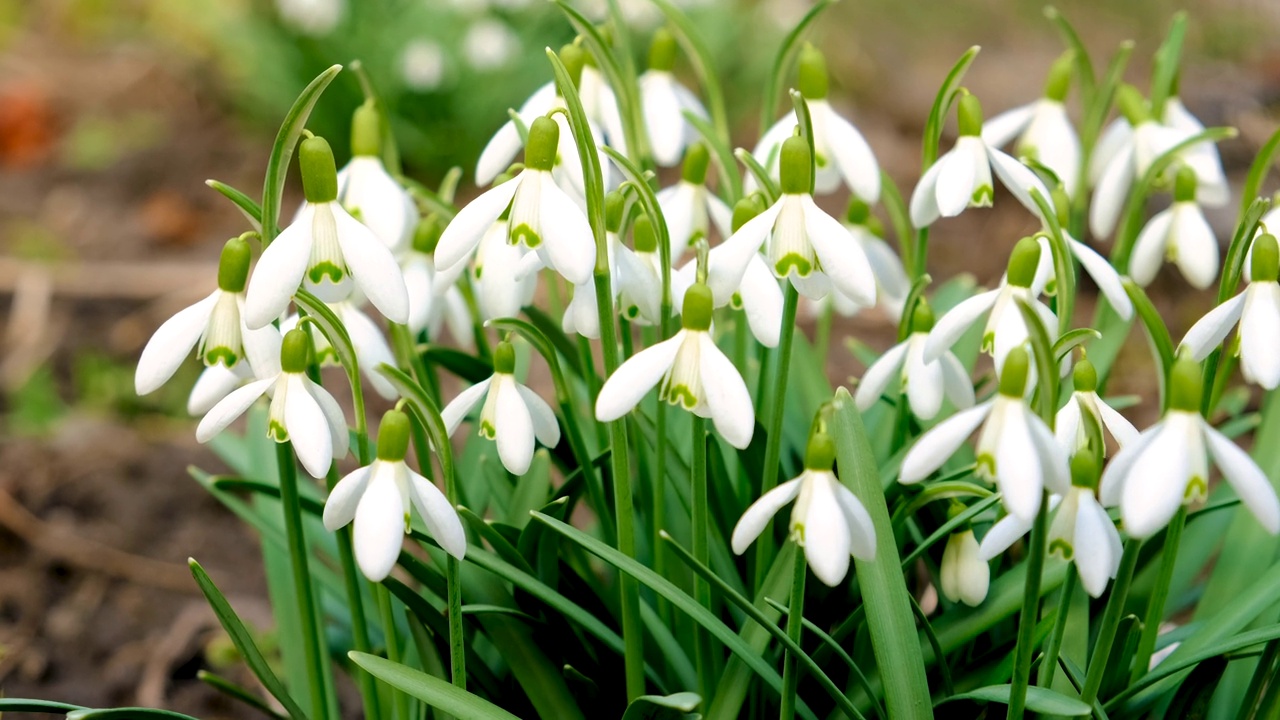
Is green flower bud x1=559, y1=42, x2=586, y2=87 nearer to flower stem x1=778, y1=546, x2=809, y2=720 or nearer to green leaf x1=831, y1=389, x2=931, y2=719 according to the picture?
green leaf x1=831, y1=389, x2=931, y2=719

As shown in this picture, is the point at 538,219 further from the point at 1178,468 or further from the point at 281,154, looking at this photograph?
the point at 1178,468

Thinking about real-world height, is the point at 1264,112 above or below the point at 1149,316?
below

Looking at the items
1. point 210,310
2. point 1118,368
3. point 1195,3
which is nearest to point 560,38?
point 1118,368

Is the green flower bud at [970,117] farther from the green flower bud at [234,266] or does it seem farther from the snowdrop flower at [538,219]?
the green flower bud at [234,266]

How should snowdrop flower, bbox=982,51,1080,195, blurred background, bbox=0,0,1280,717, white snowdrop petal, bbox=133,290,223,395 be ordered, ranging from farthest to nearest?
blurred background, bbox=0,0,1280,717 < snowdrop flower, bbox=982,51,1080,195 < white snowdrop petal, bbox=133,290,223,395

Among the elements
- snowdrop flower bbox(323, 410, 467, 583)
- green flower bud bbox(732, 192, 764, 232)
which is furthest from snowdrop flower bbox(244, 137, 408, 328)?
green flower bud bbox(732, 192, 764, 232)

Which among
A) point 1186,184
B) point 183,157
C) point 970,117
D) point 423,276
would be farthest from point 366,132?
point 183,157

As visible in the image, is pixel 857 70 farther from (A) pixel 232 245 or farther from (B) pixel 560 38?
(A) pixel 232 245
